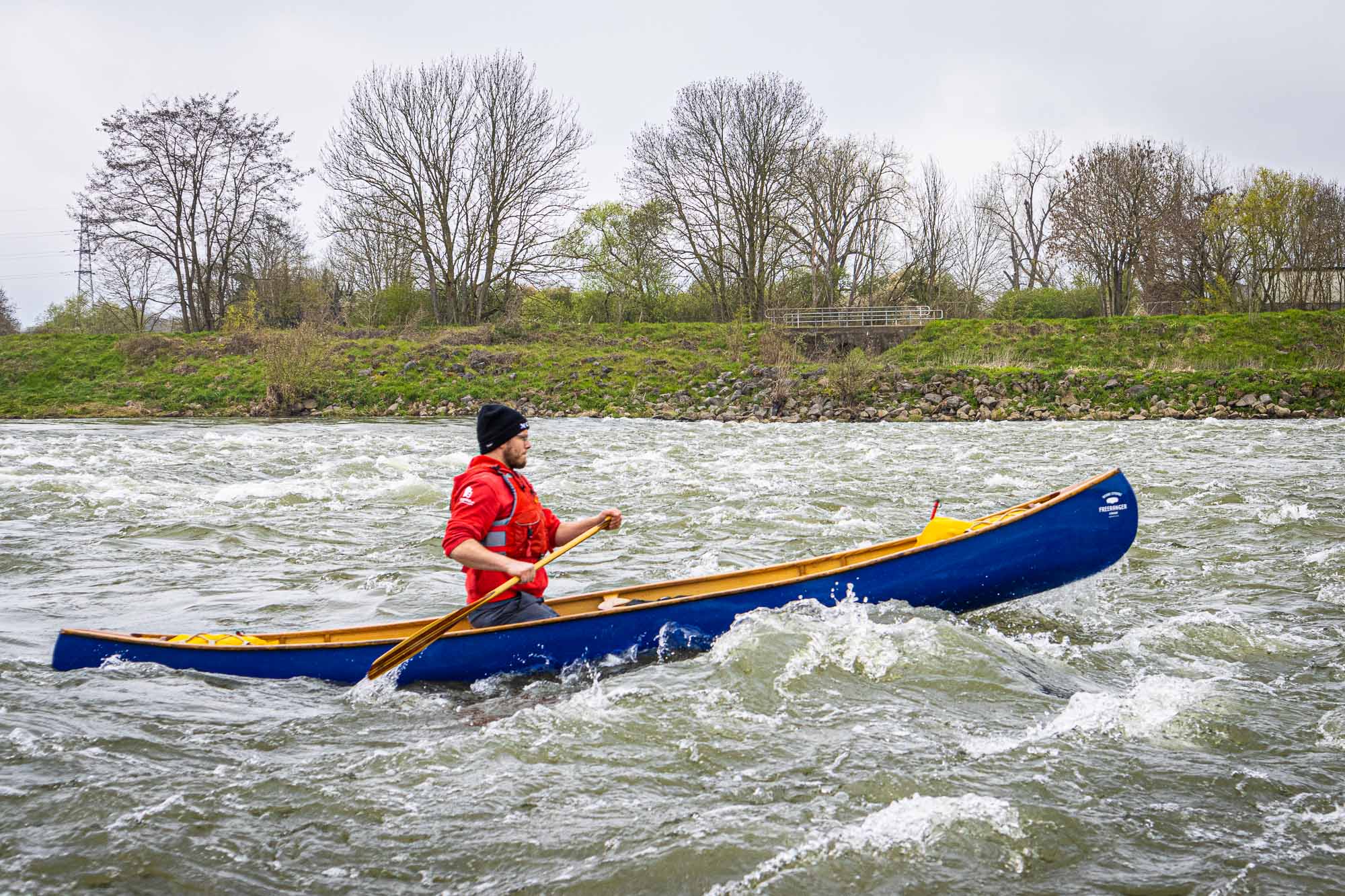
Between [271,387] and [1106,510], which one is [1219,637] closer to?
[1106,510]

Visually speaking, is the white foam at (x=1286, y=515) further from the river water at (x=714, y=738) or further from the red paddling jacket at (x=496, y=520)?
the red paddling jacket at (x=496, y=520)

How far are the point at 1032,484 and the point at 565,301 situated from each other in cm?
3084

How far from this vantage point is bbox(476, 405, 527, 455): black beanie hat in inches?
190

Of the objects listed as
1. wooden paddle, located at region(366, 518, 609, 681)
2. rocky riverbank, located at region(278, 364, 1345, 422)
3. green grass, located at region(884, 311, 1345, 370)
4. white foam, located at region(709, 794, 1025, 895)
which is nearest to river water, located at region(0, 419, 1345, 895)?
white foam, located at region(709, 794, 1025, 895)

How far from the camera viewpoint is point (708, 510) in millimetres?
9742

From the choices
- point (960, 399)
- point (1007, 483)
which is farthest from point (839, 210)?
point (1007, 483)

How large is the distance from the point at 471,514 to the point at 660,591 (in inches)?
49.7

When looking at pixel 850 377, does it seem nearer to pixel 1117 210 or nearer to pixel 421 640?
pixel 1117 210

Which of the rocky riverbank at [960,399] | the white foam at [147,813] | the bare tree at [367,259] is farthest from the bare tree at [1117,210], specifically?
the white foam at [147,813]

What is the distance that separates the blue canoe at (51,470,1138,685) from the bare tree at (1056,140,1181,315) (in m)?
33.5

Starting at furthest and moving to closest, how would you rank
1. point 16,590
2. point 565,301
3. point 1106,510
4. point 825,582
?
point 565,301 → point 16,590 → point 1106,510 → point 825,582

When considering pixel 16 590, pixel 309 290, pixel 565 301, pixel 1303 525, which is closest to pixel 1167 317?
pixel 565 301

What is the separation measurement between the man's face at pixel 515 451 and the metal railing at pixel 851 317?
2910cm

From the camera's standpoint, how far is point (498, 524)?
4832mm
